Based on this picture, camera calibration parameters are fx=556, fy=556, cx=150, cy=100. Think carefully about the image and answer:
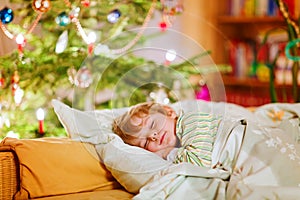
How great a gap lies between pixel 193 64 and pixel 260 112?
381 millimetres

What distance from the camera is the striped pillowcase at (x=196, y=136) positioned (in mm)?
1593

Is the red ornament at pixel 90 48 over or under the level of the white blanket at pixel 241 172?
over

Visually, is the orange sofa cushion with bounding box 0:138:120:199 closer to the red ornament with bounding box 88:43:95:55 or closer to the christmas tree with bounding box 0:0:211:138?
the christmas tree with bounding box 0:0:211:138

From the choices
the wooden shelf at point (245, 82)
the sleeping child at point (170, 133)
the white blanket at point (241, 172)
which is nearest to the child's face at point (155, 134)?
the sleeping child at point (170, 133)

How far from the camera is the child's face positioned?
1.63 m

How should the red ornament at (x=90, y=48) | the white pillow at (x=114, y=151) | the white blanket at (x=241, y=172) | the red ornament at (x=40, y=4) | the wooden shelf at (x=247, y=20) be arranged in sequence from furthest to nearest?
the wooden shelf at (x=247, y=20) → the red ornament at (x=90, y=48) → the red ornament at (x=40, y=4) → the white pillow at (x=114, y=151) → the white blanket at (x=241, y=172)

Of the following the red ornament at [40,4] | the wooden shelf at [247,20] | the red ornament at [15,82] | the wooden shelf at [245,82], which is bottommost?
the wooden shelf at [245,82]

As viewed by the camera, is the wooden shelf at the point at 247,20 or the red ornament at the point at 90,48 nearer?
the red ornament at the point at 90,48

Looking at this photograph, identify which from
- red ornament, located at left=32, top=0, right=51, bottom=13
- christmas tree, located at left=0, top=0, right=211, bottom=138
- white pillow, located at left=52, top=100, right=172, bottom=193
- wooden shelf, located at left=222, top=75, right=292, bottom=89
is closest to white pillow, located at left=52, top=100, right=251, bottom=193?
white pillow, located at left=52, top=100, right=172, bottom=193

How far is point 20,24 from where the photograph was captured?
6.74 ft

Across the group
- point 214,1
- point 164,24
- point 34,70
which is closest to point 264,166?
point 164,24

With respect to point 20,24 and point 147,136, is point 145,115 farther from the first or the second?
point 20,24

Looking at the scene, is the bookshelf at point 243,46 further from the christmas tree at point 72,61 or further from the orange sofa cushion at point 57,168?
the orange sofa cushion at point 57,168

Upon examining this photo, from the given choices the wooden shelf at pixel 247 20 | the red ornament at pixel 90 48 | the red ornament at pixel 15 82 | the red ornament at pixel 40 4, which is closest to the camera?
the red ornament at pixel 40 4
